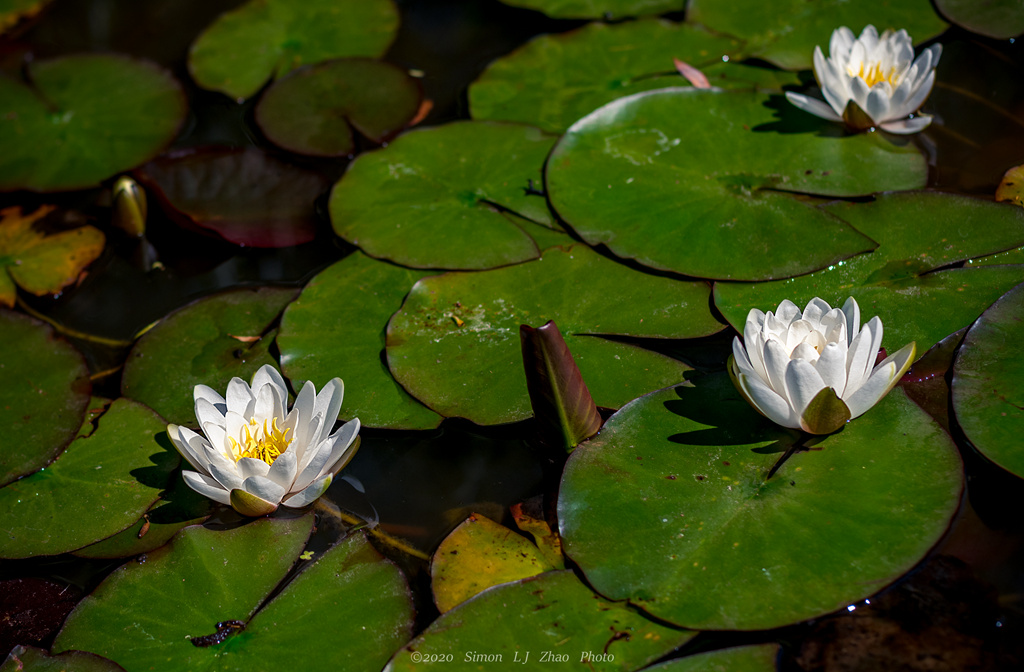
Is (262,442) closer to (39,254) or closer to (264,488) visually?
(264,488)

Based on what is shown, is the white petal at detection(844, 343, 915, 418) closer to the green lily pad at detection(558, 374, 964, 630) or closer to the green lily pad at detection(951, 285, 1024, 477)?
the green lily pad at detection(558, 374, 964, 630)

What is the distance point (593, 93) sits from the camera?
11.2ft

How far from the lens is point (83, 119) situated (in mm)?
3689

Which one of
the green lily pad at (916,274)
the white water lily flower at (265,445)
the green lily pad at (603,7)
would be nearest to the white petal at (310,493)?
the white water lily flower at (265,445)

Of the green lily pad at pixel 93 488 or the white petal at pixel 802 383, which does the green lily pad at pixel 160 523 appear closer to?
the green lily pad at pixel 93 488

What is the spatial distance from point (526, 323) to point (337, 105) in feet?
6.07

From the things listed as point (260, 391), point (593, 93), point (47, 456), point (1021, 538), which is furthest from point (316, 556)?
point (593, 93)

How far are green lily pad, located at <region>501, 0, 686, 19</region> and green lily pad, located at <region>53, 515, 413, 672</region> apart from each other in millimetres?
3093

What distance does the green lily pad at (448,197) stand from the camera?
2.75m

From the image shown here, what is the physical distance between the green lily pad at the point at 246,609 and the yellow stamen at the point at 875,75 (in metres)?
2.68

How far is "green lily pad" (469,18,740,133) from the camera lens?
339cm

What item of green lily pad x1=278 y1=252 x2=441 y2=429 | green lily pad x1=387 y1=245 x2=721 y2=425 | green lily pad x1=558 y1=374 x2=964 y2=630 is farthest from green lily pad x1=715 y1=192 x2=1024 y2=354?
green lily pad x1=278 y1=252 x2=441 y2=429

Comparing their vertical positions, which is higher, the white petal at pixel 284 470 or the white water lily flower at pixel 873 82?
the white water lily flower at pixel 873 82

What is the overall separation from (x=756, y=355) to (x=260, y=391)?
4.93 feet
